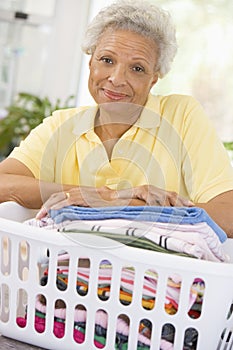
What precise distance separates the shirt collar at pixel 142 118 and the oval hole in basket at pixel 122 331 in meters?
0.66

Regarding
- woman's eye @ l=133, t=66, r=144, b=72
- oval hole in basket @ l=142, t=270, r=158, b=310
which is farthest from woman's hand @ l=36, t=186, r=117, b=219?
woman's eye @ l=133, t=66, r=144, b=72

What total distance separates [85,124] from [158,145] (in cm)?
18

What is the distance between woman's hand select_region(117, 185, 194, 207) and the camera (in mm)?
1195

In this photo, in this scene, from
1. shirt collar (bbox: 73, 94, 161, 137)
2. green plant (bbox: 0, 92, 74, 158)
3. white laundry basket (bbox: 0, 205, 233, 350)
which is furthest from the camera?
green plant (bbox: 0, 92, 74, 158)

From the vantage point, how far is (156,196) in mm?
1217

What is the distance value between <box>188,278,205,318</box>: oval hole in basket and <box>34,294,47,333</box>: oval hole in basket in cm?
22

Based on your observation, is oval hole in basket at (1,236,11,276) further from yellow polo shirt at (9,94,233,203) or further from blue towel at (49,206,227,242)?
yellow polo shirt at (9,94,233,203)

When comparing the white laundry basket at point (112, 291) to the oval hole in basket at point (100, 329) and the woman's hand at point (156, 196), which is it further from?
the woman's hand at point (156, 196)

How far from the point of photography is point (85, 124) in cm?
157

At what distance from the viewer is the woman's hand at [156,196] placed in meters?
1.20

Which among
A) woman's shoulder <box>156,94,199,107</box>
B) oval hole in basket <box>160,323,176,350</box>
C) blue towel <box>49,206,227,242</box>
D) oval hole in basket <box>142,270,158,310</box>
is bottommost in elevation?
oval hole in basket <box>160,323,176,350</box>

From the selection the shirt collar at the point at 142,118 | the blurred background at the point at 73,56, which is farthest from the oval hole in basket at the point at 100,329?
the blurred background at the point at 73,56

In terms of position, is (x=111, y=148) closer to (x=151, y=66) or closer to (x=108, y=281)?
(x=151, y=66)

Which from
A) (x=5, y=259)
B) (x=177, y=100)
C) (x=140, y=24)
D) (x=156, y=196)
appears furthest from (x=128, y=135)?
(x=5, y=259)
